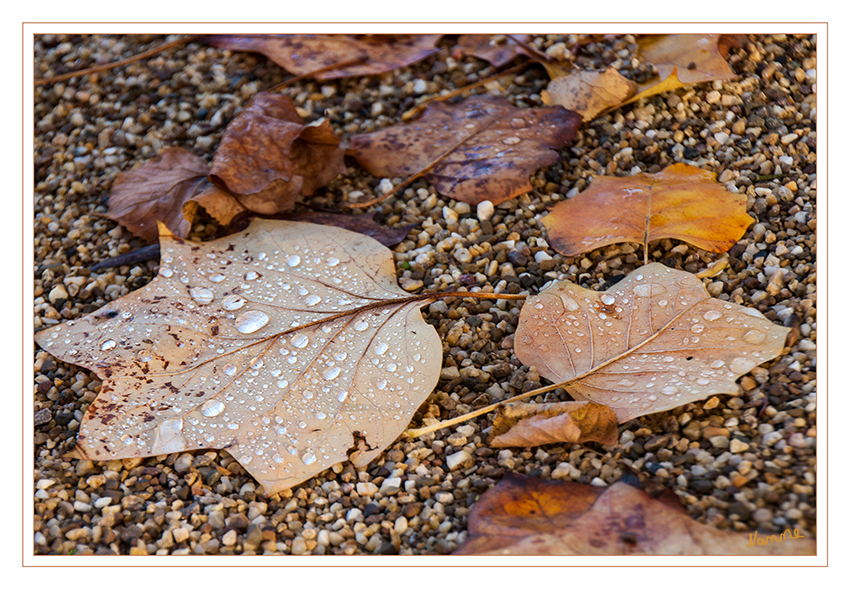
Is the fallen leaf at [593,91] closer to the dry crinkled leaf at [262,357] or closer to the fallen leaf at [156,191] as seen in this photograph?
the dry crinkled leaf at [262,357]

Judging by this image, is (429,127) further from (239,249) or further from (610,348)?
(610,348)

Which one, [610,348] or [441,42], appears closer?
[610,348]

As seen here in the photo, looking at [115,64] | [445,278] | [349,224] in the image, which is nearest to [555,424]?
[445,278]

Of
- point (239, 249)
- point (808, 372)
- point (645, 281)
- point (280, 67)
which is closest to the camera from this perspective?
point (808, 372)

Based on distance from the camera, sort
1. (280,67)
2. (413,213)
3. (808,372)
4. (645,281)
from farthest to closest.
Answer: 1. (280,67)
2. (413,213)
3. (645,281)
4. (808,372)

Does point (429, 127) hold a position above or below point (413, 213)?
above

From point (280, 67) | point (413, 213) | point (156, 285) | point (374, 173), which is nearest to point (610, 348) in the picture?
point (413, 213)

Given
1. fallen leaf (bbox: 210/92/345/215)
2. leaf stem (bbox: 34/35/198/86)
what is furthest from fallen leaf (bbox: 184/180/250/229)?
leaf stem (bbox: 34/35/198/86)

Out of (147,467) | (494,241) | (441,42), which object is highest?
(441,42)
